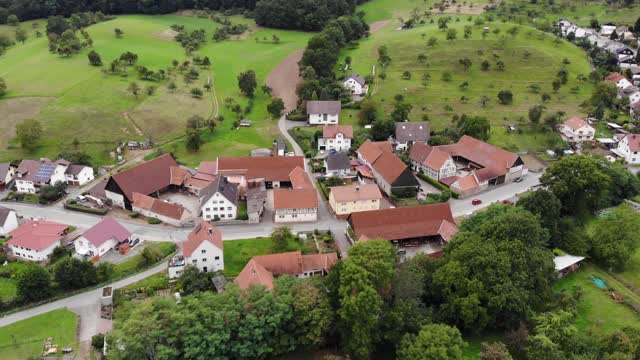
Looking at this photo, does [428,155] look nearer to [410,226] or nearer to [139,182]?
[410,226]

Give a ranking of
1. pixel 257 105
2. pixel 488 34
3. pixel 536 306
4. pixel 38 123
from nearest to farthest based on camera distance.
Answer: pixel 536 306 → pixel 38 123 → pixel 257 105 → pixel 488 34

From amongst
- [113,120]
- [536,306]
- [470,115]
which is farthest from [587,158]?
Result: [113,120]

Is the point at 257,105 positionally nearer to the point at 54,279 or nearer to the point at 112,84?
the point at 112,84

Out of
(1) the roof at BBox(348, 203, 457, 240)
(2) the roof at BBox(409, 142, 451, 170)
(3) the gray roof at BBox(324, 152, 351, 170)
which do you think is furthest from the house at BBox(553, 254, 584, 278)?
(3) the gray roof at BBox(324, 152, 351, 170)

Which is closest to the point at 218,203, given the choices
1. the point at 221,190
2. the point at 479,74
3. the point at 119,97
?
the point at 221,190

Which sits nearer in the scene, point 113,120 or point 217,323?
point 217,323

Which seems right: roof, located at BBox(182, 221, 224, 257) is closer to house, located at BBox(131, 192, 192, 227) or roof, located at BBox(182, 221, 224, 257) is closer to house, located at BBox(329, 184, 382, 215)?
house, located at BBox(131, 192, 192, 227)
